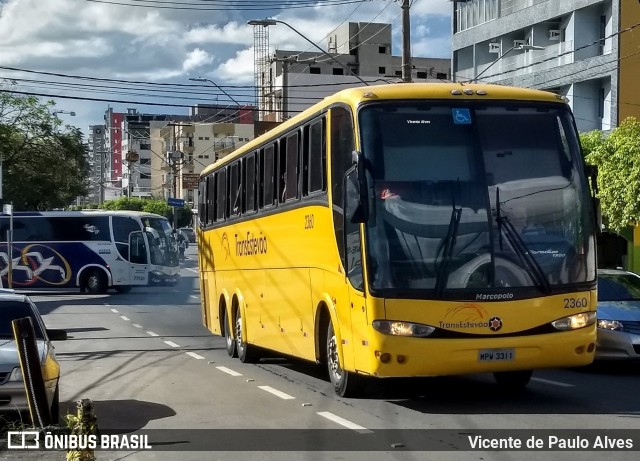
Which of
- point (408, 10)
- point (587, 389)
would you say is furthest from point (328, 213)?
point (408, 10)

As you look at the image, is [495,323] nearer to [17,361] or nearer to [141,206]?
[17,361]

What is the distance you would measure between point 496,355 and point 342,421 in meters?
1.74

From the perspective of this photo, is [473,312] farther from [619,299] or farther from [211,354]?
[211,354]

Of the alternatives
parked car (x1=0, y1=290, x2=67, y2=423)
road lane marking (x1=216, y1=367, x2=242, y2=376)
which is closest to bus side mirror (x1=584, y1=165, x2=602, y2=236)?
parked car (x1=0, y1=290, x2=67, y2=423)

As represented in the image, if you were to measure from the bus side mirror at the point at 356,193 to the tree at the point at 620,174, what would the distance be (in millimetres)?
20705

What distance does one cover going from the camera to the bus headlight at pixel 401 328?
35.3 ft

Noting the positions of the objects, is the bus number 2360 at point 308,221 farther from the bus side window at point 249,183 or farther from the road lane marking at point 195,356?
the road lane marking at point 195,356

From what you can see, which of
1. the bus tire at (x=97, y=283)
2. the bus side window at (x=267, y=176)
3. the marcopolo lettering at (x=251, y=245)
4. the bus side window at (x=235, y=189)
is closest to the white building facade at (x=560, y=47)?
the bus tire at (x=97, y=283)

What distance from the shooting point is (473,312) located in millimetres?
10852

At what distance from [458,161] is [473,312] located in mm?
1634

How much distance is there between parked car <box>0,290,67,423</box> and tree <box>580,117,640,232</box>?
72.3 ft

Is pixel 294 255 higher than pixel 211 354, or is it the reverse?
pixel 294 255

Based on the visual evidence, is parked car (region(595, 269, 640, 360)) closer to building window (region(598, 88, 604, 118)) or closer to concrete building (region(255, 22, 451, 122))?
building window (region(598, 88, 604, 118))

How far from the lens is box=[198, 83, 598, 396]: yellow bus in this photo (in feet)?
35.5
